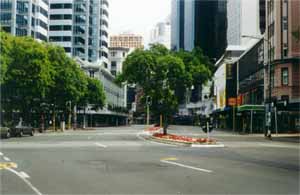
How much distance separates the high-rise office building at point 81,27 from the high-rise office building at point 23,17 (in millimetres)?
9178

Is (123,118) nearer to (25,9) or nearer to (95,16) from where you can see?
(95,16)

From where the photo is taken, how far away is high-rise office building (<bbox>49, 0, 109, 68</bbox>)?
123938 millimetres

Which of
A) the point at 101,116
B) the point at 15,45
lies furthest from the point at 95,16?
the point at 15,45

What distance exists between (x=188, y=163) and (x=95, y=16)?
402ft

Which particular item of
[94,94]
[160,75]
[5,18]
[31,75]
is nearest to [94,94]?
[94,94]

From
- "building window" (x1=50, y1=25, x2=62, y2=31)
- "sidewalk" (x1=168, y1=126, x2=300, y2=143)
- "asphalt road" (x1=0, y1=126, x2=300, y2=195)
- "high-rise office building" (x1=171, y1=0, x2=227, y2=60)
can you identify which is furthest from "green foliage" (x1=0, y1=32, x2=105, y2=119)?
"building window" (x1=50, y1=25, x2=62, y2=31)

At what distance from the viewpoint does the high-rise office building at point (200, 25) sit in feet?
246

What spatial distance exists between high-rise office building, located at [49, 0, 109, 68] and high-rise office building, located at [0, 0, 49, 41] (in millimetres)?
9178

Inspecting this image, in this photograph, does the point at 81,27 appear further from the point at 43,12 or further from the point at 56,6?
the point at 43,12

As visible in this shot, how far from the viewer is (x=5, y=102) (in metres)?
58.8

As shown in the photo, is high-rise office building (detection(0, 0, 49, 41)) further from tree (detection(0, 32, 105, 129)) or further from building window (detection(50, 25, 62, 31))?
tree (detection(0, 32, 105, 129))

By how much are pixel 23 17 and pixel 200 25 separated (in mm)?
36545

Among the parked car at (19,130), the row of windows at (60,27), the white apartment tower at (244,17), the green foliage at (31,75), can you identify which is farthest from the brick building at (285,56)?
the row of windows at (60,27)

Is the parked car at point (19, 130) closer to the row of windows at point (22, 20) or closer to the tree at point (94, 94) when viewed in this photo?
the tree at point (94, 94)
